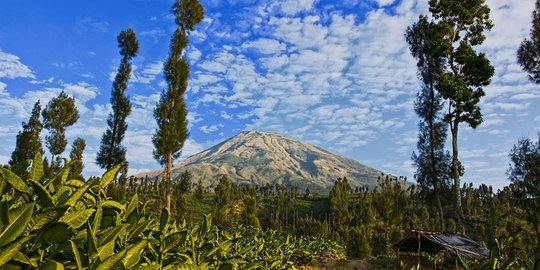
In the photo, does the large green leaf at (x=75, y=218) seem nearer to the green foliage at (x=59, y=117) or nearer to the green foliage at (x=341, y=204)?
the green foliage at (x=59, y=117)

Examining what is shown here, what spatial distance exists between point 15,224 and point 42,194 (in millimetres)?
185

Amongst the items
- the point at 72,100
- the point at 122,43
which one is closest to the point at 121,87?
the point at 122,43

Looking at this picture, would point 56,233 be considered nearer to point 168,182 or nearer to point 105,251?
point 105,251

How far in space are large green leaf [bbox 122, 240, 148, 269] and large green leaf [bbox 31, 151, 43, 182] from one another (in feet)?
1.14

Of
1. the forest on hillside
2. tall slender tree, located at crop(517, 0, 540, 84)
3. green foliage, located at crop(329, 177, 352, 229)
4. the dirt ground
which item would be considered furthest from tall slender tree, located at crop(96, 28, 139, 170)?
green foliage, located at crop(329, 177, 352, 229)

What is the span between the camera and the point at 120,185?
2702 cm

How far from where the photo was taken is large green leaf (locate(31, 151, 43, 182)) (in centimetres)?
111

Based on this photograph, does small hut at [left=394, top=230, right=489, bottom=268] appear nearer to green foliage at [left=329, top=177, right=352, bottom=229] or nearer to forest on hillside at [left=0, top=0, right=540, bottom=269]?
forest on hillside at [left=0, top=0, right=540, bottom=269]

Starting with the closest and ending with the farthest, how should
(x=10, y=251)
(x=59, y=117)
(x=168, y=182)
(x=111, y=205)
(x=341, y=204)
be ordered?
1. (x=10, y=251)
2. (x=111, y=205)
3. (x=168, y=182)
4. (x=59, y=117)
5. (x=341, y=204)

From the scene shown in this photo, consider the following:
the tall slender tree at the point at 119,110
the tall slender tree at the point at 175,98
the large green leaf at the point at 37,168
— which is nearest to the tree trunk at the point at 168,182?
the tall slender tree at the point at 175,98

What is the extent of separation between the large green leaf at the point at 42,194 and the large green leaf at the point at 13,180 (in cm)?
4

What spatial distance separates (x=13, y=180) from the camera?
1.03m

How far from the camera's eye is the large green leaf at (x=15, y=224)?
83 cm

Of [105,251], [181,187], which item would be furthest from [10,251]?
[181,187]
